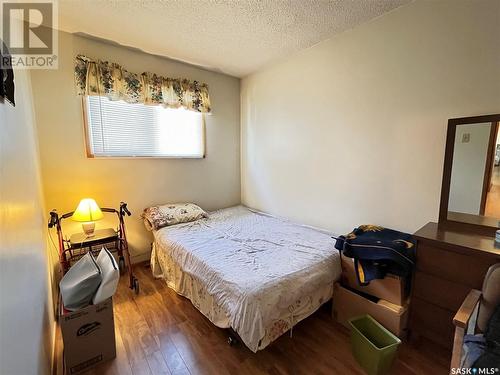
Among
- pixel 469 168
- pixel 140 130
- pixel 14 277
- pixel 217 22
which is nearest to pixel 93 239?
pixel 140 130

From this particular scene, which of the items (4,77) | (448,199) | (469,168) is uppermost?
(4,77)

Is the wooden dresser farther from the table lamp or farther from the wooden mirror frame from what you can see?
the table lamp

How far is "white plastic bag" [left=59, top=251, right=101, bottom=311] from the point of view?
146 centimetres

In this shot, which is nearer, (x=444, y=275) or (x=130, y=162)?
(x=444, y=275)

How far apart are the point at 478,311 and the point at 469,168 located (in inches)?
38.5

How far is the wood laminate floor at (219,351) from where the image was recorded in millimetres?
1498

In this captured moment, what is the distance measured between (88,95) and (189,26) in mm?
1237

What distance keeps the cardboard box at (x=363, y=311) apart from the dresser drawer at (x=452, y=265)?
0.37 metres

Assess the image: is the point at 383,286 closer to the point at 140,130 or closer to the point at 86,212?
the point at 86,212

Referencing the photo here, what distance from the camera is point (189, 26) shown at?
2.13m

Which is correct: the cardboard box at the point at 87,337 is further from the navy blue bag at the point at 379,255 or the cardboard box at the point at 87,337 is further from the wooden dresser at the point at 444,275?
the wooden dresser at the point at 444,275

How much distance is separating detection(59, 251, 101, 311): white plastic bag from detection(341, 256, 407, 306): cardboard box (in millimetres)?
1879

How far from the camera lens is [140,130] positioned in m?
2.76

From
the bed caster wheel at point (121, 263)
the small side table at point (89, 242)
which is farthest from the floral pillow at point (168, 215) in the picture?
the bed caster wheel at point (121, 263)
